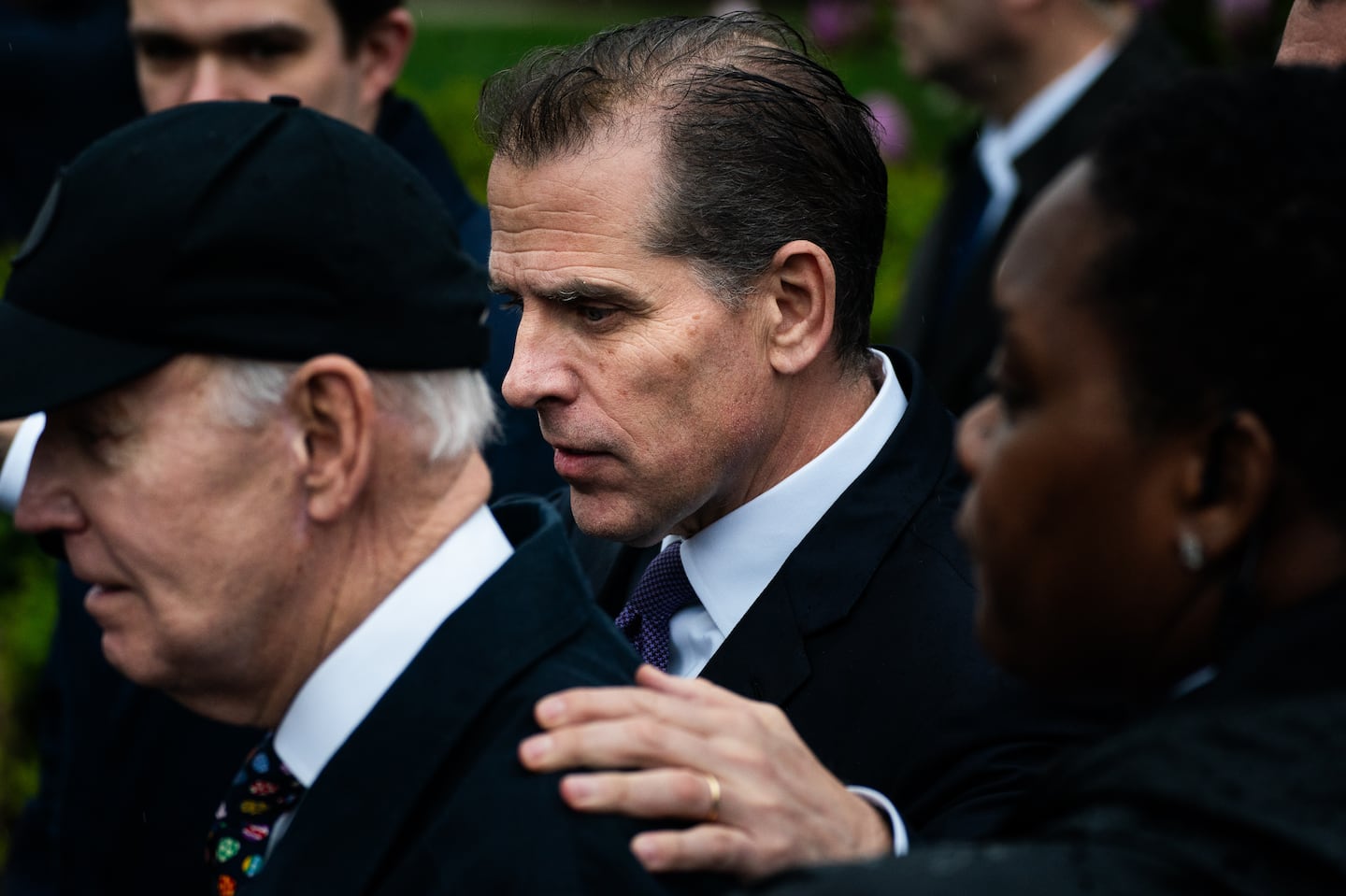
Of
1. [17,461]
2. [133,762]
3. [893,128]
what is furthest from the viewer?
[893,128]

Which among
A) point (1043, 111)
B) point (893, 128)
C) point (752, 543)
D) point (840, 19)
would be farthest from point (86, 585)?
point (840, 19)

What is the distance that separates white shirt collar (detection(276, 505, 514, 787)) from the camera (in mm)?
2055

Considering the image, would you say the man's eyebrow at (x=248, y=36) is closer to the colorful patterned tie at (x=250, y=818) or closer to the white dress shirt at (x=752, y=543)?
the white dress shirt at (x=752, y=543)

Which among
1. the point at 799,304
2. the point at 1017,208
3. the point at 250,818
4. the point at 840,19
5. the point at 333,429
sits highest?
the point at 333,429

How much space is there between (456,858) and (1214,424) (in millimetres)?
970

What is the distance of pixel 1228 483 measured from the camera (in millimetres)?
1592

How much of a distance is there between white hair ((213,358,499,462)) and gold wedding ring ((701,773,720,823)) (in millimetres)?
541

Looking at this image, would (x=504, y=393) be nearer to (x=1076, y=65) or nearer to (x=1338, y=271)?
(x=1338, y=271)

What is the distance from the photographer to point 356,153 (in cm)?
208

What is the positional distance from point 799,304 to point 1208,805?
1.74 metres

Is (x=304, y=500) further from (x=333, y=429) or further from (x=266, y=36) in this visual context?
(x=266, y=36)

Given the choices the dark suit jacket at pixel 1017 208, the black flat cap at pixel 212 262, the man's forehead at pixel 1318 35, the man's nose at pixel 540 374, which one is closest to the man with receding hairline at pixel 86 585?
the black flat cap at pixel 212 262

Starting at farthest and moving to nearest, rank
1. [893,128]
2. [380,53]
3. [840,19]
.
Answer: [840,19] < [893,128] < [380,53]

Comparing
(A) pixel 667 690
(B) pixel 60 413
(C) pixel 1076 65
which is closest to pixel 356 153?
(B) pixel 60 413
